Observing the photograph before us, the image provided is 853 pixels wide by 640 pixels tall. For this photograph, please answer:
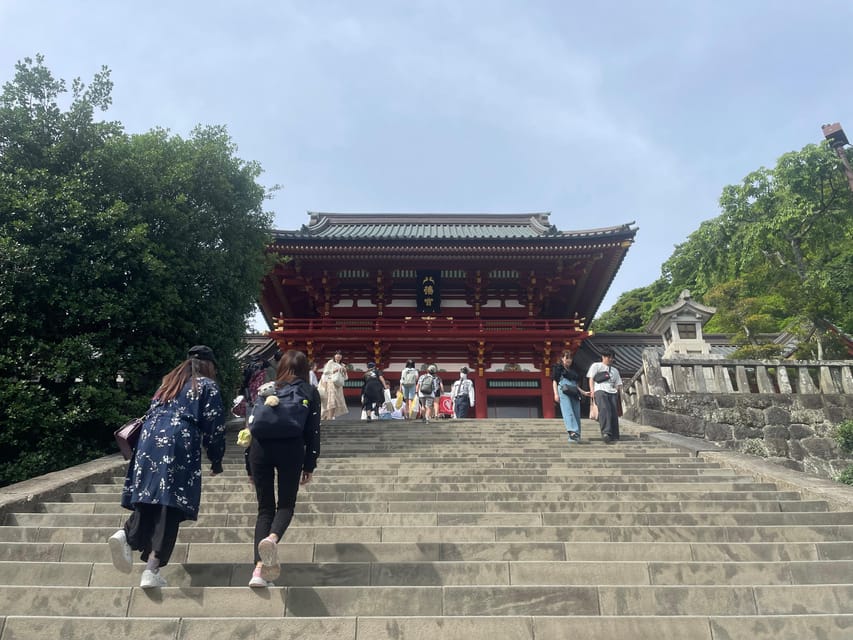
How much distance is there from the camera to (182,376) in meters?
3.54

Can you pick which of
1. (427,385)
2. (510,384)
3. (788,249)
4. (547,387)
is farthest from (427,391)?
(788,249)

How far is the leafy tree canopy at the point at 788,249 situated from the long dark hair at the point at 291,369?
15255 mm

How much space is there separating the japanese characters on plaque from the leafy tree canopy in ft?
29.5

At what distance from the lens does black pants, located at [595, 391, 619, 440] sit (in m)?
8.10

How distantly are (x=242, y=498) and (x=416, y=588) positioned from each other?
2837mm

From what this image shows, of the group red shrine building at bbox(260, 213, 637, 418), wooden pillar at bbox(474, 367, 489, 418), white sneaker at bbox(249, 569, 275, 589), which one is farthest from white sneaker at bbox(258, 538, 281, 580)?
wooden pillar at bbox(474, 367, 489, 418)

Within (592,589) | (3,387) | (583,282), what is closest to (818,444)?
(583,282)

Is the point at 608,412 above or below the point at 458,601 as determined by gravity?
above

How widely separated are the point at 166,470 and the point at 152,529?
378 mm

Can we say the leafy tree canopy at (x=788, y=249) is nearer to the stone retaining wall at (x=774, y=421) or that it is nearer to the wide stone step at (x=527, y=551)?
the stone retaining wall at (x=774, y=421)

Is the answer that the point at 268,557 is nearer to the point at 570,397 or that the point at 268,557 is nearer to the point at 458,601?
the point at 458,601

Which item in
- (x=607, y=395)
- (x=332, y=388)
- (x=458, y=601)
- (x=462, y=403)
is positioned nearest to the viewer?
(x=458, y=601)

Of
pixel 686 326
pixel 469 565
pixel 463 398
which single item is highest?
pixel 686 326

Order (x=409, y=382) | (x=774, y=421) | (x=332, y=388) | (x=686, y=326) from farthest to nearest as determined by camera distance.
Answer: (x=686, y=326)
(x=409, y=382)
(x=774, y=421)
(x=332, y=388)
